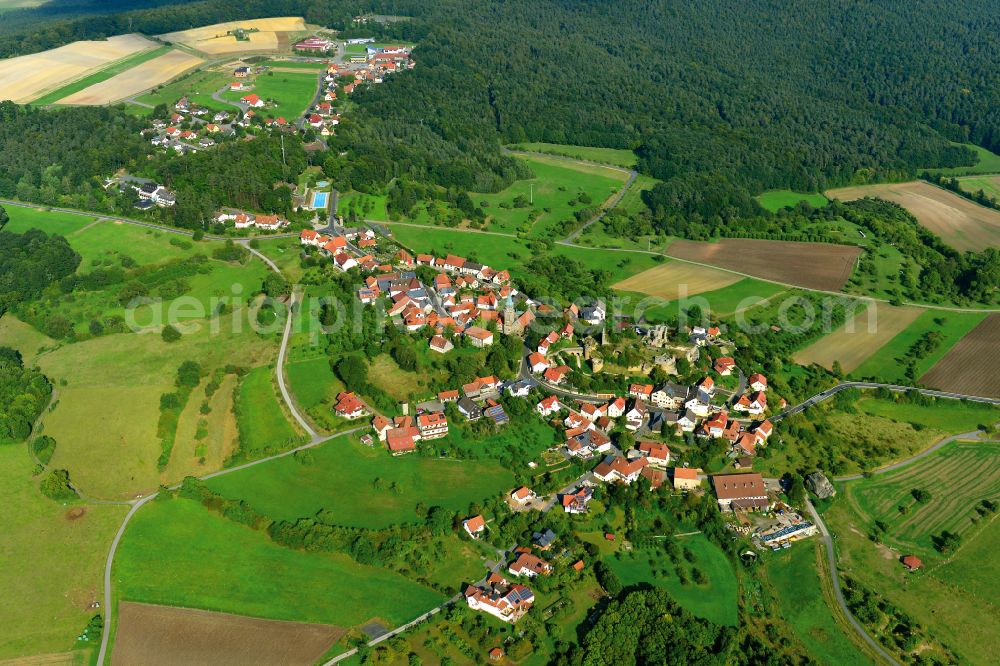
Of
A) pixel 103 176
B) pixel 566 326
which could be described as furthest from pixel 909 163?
pixel 103 176

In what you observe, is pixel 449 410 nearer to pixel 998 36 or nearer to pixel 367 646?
pixel 367 646

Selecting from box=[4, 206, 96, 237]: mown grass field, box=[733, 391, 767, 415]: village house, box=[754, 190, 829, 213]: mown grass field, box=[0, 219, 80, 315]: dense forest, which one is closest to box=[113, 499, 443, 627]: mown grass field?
box=[733, 391, 767, 415]: village house

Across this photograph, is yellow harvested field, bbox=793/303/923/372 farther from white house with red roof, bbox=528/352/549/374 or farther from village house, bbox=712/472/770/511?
white house with red roof, bbox=528/352/549/374

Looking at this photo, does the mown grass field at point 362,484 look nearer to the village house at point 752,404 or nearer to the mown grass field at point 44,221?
the village house at point 752,404

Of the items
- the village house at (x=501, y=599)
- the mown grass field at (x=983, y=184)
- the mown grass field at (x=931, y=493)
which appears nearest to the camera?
the village house at (x=501, y=599)

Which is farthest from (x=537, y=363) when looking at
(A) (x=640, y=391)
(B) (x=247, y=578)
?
(B) (x=247, y=578)

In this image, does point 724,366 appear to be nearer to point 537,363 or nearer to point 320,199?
point 537,363

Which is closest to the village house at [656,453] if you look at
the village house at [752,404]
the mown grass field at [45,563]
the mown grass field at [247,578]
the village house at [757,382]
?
the village house at [752,404]
